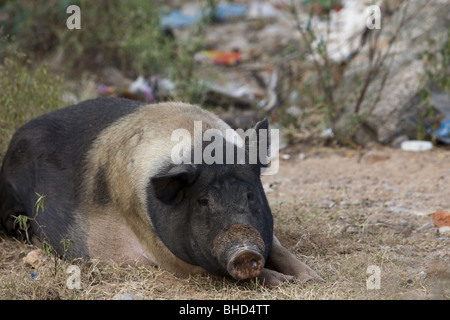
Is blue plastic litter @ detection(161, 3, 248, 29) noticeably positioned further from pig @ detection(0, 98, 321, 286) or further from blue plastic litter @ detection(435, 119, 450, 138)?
pig @ detection(0, 98, 321, 286)

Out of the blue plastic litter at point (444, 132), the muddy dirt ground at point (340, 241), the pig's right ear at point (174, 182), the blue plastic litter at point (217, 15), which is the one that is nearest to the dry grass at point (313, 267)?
the muddy dirt ground at point (340, 241)

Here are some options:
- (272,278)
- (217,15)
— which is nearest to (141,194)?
(272,278)

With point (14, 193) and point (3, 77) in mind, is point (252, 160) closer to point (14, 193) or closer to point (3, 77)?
point (14, 193)

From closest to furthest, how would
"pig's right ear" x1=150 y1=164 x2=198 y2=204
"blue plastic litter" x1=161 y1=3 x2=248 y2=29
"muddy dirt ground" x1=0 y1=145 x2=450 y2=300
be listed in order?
"pig's right ear" x1=150 y1=164 x2=198 y2=204 → "muddy dirt ground" x1=0 y1=145 x2=450 y2=300 → "blue plastic litter" x1=161 y1=3 x2=248 y2=29

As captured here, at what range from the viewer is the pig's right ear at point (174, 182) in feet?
13.3

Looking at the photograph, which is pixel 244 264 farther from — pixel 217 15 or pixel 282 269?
pixel 217 15

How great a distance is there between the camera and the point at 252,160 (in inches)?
169

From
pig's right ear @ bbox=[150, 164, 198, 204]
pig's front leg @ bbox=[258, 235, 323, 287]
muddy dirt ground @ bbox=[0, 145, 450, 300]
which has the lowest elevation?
muddy dirt ground @ bbox=[0, 145, 450, 300]

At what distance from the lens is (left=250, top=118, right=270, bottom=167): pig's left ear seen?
4414 mm

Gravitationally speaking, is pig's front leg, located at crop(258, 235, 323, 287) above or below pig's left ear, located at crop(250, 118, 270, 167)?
below

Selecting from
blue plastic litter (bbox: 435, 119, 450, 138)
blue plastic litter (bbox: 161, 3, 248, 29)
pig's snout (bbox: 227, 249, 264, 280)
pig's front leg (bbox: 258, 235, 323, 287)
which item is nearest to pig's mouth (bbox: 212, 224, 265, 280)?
pig's snout (bbox: 227, 249, 264, 280)

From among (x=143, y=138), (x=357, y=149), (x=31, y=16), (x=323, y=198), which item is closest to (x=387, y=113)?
(x=357, y=149)

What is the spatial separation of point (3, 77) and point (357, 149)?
3610 mm

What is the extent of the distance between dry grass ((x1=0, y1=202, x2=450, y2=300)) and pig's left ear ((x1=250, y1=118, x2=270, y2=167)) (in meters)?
0.74
